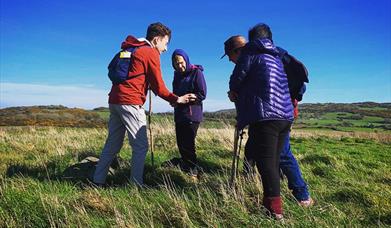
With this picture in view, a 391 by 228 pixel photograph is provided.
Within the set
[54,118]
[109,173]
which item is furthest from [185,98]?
Result: [54,118]

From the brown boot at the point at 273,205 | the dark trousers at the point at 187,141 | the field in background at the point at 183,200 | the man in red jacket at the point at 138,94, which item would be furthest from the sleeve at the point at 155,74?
the brown boot at the point at 273,205

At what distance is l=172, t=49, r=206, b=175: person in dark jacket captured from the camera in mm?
6691

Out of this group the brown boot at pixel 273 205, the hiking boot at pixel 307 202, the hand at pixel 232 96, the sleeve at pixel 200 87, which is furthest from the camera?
the sleeve at pixel 200 87

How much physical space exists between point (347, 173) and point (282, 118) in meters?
3.27

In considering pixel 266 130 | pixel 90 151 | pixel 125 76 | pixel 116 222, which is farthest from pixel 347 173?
pixel 90 151

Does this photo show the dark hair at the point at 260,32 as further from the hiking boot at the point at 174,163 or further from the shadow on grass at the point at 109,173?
the hiking boot at the point at 174,163

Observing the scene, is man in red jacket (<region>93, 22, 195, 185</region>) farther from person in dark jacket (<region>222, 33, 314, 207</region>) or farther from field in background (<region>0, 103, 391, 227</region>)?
person in dark jacket (<region>222, 33, 314, 207</region>)

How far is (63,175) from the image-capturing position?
246 inches

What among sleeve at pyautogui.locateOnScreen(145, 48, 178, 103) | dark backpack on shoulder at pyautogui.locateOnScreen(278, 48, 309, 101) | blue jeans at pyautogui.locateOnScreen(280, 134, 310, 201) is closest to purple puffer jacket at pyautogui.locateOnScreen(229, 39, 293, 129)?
dark backpack on shoulder at pyautogui.locateOnScreen(278, 48, 309, 101)

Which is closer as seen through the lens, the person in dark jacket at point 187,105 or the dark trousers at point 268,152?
the dark trousers at point 268,152

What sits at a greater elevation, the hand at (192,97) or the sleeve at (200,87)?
the sleeve at (200,87)

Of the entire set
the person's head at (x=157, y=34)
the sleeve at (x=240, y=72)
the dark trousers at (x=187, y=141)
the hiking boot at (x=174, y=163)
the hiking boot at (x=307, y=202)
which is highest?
the person's head at (x=157, y=34)

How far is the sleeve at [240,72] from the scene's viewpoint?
4.35 m

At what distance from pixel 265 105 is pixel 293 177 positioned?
4.15ft
